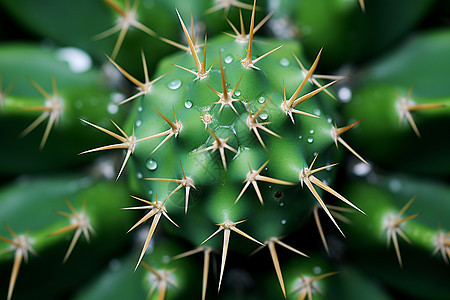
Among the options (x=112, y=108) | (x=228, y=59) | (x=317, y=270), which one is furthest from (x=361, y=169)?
(x=112, y=108)

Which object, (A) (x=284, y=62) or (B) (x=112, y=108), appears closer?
(A) (x=284, y=62)

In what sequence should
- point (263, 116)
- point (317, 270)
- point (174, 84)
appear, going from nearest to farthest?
point (263, 116) → point (174, 84) → point (317, 270)

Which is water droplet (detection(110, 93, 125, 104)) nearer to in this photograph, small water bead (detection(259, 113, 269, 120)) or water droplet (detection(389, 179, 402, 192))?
small water bead (detection(259, 113, 269, 120))

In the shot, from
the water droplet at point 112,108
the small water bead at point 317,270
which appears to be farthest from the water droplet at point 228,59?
the small water bead at point 317,270

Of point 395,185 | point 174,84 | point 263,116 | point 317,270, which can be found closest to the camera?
point 263,116

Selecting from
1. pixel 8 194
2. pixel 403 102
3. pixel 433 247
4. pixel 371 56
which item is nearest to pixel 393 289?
pixel 433 247

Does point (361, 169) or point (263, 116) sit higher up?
point (263, 116)

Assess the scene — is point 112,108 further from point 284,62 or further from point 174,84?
point 284,62

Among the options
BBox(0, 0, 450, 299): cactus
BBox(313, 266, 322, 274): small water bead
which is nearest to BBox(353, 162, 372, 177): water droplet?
BBox(0, 0, 450, 299): cactus

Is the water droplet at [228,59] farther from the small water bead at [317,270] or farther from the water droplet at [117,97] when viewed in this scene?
the small water bead at [317,270]
